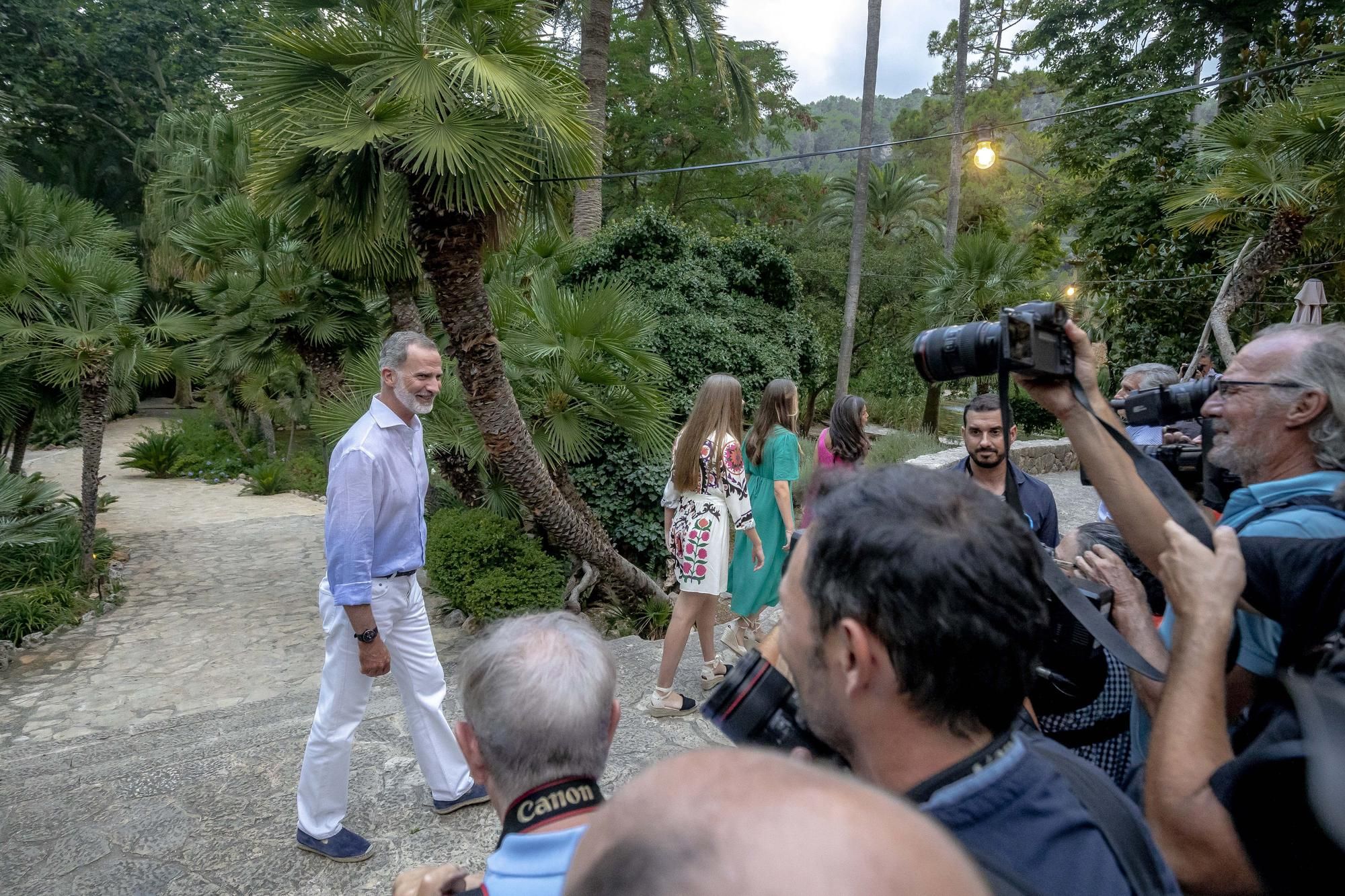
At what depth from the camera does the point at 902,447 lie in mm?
14859

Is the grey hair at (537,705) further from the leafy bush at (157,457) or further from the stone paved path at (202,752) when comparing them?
the leafy bush at (157,457)

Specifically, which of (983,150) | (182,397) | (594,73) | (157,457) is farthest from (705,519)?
(182,397)

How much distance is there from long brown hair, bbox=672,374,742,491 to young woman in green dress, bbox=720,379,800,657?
284 mm

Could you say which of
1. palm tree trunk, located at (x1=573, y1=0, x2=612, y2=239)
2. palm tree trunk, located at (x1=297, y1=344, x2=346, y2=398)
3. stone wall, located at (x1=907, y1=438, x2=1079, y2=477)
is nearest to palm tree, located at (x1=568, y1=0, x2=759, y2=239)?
palm tree trunk, located at (x1=573, y1=0, x2=612, y2=239)

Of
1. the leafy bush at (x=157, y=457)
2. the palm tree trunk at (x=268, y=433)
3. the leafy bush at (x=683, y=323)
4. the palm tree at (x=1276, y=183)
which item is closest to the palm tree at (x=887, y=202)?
the leafy bush at (x=683, y=323)

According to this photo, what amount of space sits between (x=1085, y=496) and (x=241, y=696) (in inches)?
441

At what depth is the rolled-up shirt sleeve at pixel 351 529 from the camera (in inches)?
119

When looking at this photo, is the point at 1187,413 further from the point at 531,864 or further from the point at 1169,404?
the point at 531,864

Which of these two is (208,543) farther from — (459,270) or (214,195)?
(459,270)

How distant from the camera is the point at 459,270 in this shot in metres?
5.46

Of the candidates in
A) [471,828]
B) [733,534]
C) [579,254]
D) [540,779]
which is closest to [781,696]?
[540,779]

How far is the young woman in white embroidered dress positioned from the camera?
445cm

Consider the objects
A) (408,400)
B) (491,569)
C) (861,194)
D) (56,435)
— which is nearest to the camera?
(408,400)

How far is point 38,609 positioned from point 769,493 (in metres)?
7.00
